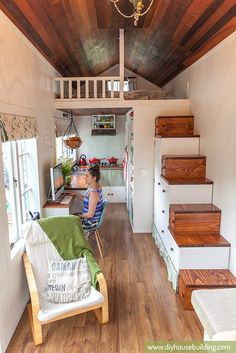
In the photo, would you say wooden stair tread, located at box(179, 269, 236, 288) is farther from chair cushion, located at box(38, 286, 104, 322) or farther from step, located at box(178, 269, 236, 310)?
chair cushion, located at box(38, 286, 104, 322)

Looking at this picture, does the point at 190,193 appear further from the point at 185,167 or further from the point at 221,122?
the point at 221,122

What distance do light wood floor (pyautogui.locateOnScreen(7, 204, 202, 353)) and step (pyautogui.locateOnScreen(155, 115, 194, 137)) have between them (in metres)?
1.91

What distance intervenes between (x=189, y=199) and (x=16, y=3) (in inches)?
108

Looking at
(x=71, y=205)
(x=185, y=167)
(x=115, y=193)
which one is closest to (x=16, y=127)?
(x=71, y=205)

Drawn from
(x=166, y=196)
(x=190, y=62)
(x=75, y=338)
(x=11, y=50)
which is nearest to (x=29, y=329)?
(x=75, y=338)

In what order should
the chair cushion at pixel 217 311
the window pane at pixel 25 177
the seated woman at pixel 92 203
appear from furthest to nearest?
the seated woman at pixel 92 203, the window pane at pixel 25 177, the chair cushion at pixel 217 311

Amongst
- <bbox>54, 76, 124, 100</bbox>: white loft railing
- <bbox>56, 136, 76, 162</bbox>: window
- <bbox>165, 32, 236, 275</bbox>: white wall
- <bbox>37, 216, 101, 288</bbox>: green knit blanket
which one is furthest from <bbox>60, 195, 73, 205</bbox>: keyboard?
<bbox>165, 32, 236, 275</bbox>: white wall

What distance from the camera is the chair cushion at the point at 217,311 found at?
96cm

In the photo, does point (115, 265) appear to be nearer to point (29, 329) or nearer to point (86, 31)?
point (29, 329)

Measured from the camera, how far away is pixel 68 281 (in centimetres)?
258

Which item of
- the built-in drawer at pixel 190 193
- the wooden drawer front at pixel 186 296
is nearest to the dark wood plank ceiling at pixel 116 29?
Answer: the built-in drawer at pixel 190 193

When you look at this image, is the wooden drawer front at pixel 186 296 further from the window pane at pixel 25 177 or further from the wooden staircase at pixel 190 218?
the window pane at pixel 25 177

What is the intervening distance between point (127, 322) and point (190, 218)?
1295 millimetres

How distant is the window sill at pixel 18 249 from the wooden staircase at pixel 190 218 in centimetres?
161
